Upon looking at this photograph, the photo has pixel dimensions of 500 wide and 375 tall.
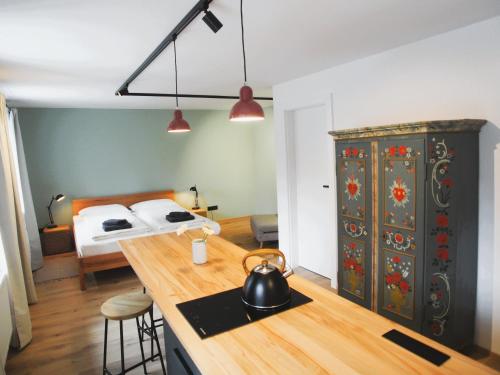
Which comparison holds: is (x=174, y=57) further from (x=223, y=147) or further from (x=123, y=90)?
(x=223, y=147)

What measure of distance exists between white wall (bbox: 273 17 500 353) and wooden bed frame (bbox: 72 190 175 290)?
3.15m

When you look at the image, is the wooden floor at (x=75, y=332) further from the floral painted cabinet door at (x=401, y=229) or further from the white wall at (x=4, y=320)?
the floral painted cabinet door at (x=401, y=229)

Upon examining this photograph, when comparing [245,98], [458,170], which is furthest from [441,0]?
[245,98]

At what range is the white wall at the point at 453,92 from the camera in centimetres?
232

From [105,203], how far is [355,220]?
437 cm

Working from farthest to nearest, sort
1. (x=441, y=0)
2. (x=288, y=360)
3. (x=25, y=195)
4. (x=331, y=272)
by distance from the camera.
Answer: (x=25, y=195) < (x=331, y=272) < (x=441, y=0) < (x=288, y=360)

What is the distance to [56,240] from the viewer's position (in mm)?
5188

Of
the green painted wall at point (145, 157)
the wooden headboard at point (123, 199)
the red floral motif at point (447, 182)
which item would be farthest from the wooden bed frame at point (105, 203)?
the red floral motif at point (447, 182)

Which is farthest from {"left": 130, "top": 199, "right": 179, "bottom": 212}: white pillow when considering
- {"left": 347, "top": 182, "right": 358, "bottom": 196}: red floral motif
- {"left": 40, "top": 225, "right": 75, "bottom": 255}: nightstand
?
{"left": 347, "top": 182, "right": 358, "bottom": 196}: red floral motif

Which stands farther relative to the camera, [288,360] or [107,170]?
[107,170]

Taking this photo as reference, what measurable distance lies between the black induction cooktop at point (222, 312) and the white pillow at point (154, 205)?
4.04m

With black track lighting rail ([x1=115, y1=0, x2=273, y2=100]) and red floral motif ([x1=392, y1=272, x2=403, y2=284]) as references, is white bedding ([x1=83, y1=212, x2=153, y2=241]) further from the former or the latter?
red floral motif ([x1=392, y1=272, x2=403, y2=284])

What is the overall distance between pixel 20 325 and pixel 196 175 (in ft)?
13.6

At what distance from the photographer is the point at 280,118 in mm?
4301
